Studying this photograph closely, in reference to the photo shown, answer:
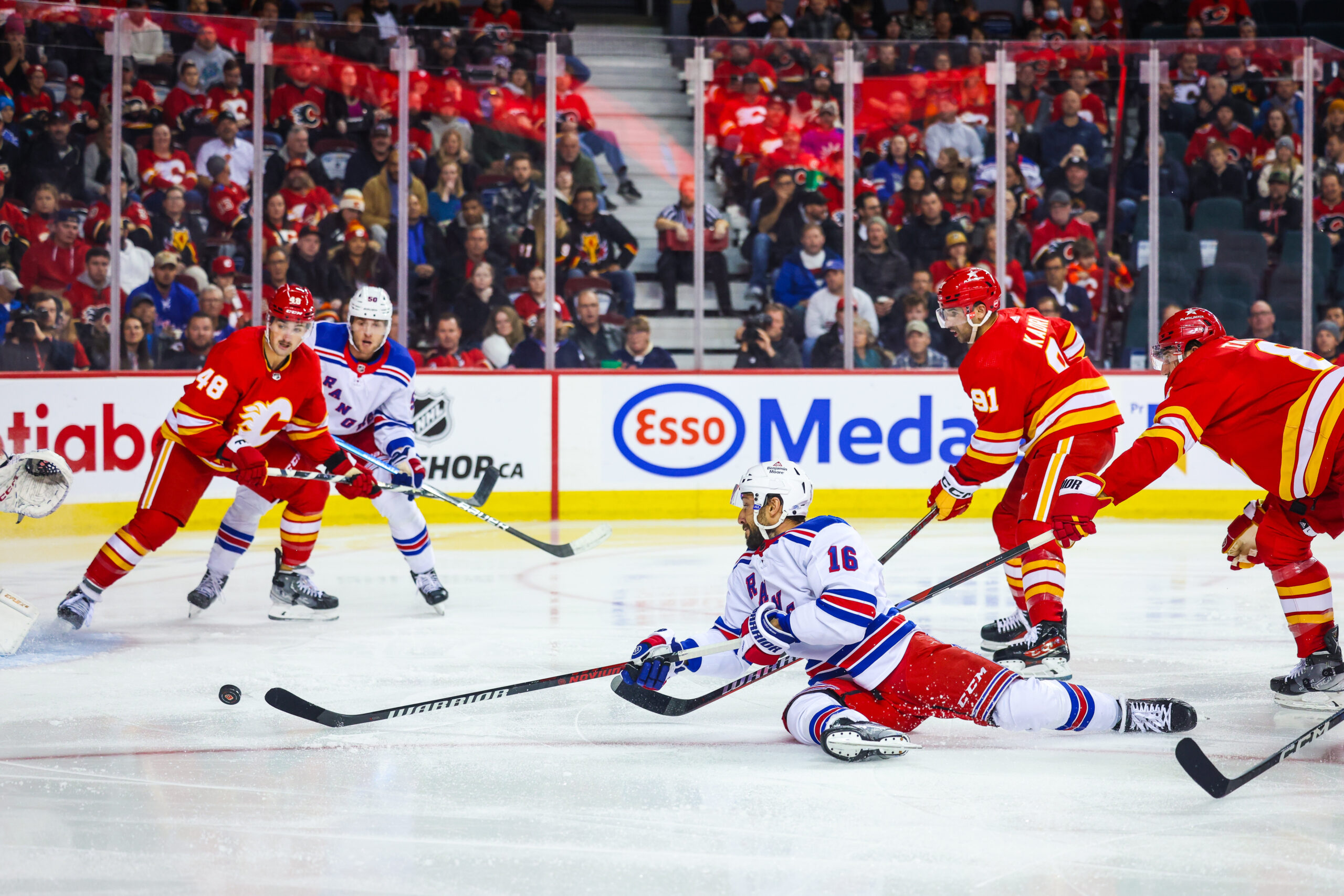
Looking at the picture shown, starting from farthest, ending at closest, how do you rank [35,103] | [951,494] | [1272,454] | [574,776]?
[35,103], [951,494], [1272,454], [574,776]

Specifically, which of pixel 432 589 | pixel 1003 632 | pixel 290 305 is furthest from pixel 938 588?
pixel 290 305

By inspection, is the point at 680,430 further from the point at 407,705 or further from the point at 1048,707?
the point at 1048,707

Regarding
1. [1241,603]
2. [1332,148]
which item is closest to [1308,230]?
[1332,148]

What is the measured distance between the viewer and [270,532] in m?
6.79

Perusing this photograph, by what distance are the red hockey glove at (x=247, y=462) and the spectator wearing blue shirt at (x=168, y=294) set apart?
2.57m

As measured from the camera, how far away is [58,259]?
6.66m

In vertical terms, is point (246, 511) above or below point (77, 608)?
above

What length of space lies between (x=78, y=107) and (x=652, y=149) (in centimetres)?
269

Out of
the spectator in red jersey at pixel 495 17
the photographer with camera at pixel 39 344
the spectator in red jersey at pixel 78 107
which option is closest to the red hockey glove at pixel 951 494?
the photographer with camera at pixel 39 344

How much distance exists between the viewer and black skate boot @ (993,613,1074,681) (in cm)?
388

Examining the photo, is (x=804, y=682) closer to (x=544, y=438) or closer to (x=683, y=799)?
(x=683, y=799)

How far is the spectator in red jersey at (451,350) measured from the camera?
7.16m

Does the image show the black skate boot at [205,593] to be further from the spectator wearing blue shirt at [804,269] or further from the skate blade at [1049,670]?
the spectator wearing blue shirt at [804,269]

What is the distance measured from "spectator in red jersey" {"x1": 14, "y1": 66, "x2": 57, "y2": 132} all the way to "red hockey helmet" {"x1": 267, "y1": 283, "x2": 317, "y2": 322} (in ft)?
9.70
